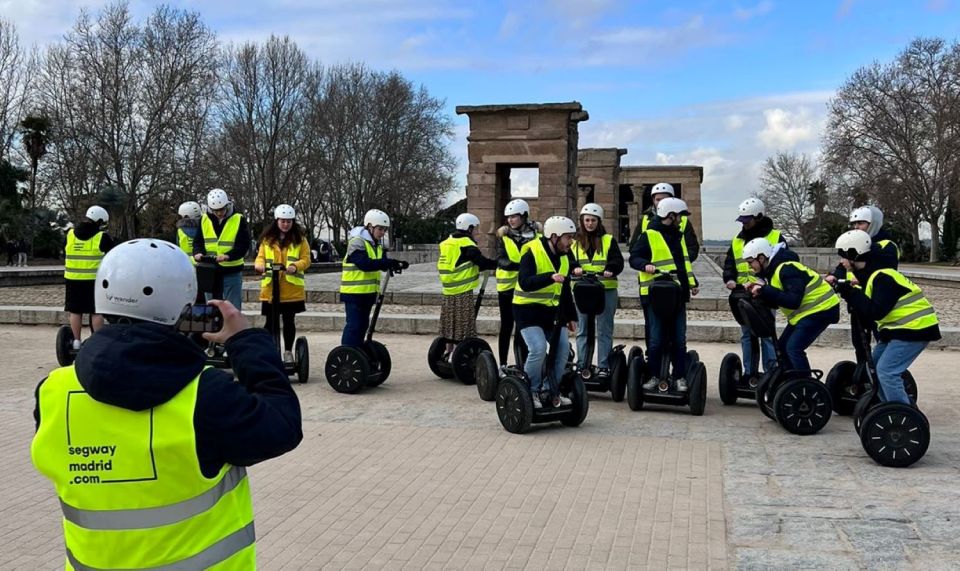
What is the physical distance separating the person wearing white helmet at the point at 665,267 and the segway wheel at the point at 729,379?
572 millimetres

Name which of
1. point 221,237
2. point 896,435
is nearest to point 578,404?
point 896,435

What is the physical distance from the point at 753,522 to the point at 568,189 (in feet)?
74.4

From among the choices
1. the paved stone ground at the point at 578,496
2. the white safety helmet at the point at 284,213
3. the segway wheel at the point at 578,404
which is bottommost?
the paved stone ground at the point at 578,496

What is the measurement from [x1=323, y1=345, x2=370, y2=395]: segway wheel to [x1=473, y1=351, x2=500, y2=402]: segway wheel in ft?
4.06

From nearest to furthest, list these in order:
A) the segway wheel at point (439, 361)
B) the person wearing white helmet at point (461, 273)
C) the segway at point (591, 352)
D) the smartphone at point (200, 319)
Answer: the smartphone at point (200, 319), the segway at point (591, 352), the person wearing white helmet at point (461, 273), the segway wheel at point (439, 361)

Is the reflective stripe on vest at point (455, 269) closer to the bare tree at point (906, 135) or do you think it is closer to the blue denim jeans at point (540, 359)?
the blue denim jeans at point (540, 359)

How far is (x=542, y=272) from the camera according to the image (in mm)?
7941

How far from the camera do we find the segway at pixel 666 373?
8531mm

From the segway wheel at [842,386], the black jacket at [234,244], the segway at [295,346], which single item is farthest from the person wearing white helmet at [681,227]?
the black jacket at [234,244]

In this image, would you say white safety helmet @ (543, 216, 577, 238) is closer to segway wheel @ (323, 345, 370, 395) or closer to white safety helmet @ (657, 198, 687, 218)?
white safety helmet @ (657, 198, 687, 218)

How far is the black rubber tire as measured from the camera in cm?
870

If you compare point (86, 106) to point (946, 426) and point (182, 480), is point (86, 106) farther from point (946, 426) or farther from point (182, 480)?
point (182, 480)

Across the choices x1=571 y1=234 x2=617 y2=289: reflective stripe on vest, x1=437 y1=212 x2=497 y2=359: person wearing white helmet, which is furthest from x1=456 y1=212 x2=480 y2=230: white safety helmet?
x1=571 y1=234 x2=617 y2=289: reflective stripe on vest

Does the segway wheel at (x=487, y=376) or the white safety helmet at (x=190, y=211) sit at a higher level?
the white safety helmet at (x=190, y=211)
